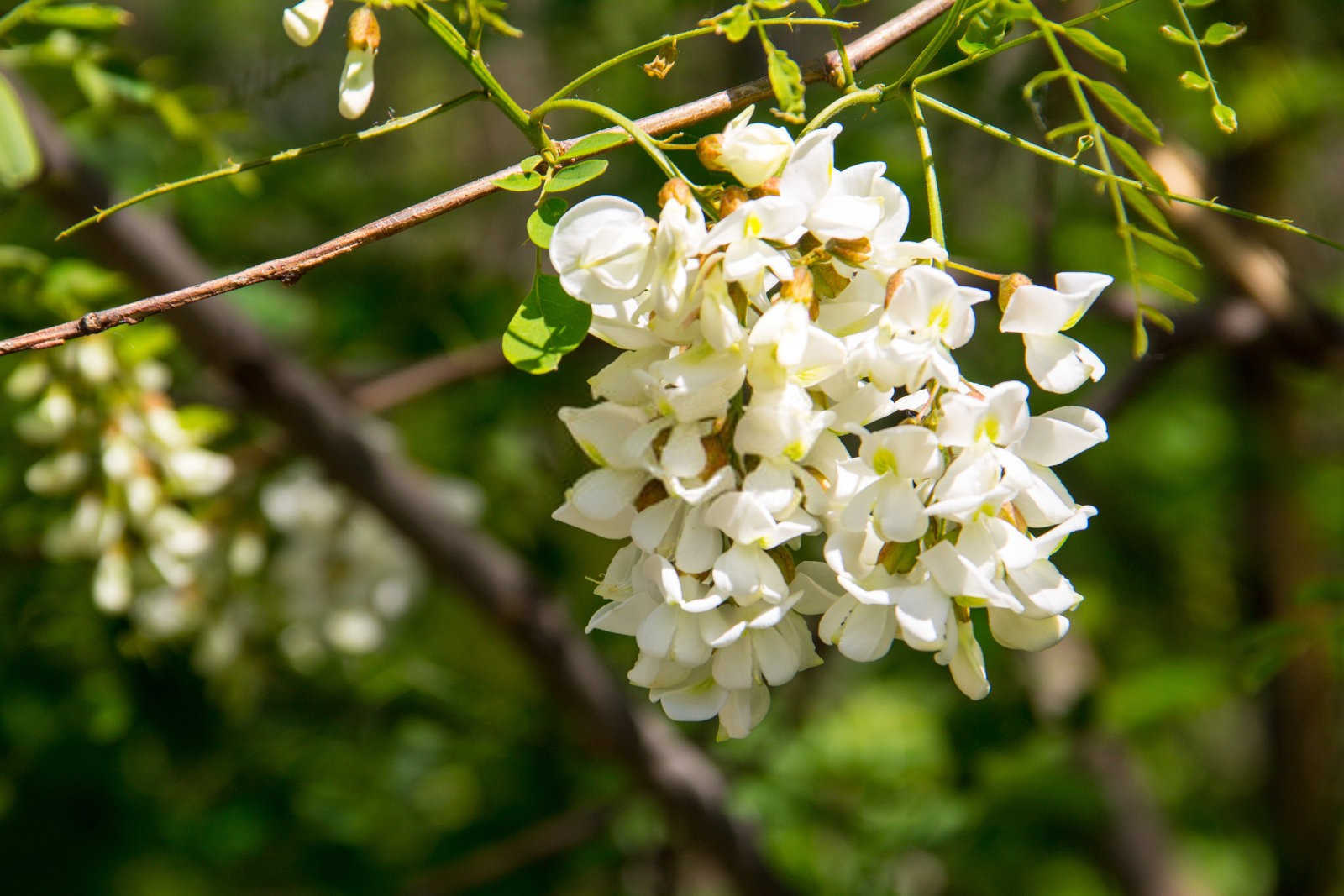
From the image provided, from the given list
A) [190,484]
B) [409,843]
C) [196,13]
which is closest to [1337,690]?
[409,843]

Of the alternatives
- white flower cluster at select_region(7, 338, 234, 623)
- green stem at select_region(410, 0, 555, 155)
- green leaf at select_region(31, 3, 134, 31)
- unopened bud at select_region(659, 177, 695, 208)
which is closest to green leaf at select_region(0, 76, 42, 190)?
green leaf at select_region(31, 3, 134, 31)

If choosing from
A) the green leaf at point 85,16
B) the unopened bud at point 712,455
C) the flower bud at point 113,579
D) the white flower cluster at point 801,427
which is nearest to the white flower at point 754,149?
the white flower cluster at point 801,427

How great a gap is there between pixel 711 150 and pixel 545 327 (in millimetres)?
105

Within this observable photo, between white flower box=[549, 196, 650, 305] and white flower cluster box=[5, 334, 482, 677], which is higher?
white flower box=[549, 196, 650, 305]

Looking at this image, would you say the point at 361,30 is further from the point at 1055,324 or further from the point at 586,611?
the point at 586,611

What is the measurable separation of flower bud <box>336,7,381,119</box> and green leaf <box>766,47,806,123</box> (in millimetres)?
172

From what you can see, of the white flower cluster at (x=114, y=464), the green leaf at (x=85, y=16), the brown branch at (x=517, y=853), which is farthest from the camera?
the brown branch at (x=517, y=853)

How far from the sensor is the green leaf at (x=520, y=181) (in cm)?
48

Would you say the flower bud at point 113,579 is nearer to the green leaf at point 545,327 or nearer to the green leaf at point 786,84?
the green leaf at point 545,327

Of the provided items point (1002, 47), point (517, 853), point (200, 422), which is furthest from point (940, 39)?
point (517, 853)

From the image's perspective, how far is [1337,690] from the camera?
180 cm

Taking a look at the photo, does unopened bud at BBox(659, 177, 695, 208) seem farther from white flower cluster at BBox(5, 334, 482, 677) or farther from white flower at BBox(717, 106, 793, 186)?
white flower cluster at BBox(5, 334, 482, 677)

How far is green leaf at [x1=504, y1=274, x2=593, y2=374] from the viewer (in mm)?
498

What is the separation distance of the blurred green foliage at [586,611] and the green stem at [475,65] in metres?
0.55
